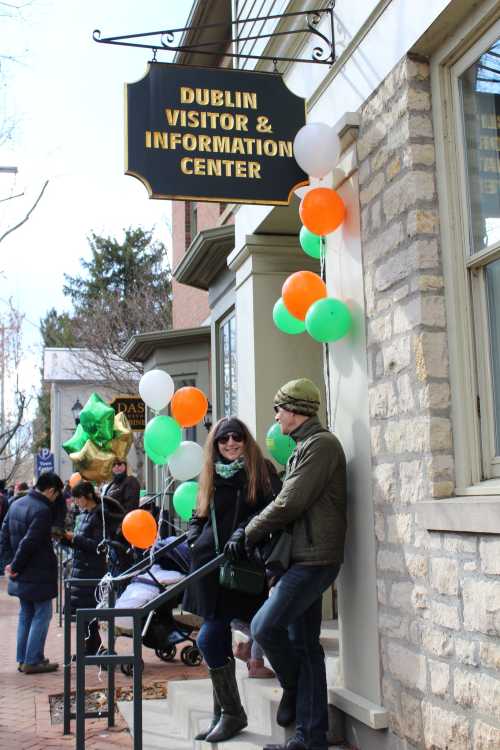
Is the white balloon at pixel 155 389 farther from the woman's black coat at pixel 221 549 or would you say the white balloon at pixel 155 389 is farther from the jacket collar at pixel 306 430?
the jacket collar at pixel 306 430

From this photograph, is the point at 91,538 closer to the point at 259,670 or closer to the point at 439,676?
the point at 259,670

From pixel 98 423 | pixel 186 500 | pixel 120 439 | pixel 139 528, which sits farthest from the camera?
pixel 120 439

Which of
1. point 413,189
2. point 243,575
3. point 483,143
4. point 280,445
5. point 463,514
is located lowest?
point 243,575

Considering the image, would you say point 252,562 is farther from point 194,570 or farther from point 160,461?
point 160,461

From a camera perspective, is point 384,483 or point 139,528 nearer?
point 384,483

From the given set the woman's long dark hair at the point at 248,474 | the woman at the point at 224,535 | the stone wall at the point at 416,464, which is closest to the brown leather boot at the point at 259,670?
the woman at the point at 224,535

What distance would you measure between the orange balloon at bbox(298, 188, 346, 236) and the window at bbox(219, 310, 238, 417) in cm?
464

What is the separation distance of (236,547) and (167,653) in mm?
4044

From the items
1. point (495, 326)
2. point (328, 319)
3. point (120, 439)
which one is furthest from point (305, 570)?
point (120, 439)

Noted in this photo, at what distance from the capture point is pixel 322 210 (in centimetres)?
480

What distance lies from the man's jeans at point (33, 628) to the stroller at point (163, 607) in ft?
2.21

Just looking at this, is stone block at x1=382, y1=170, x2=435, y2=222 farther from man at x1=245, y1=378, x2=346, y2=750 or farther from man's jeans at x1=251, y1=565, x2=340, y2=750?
man's jeans at x1=251, y1=565, x2=340, y2=750

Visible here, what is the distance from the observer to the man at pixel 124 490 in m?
9.75

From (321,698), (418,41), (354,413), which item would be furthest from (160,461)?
(418,41)
